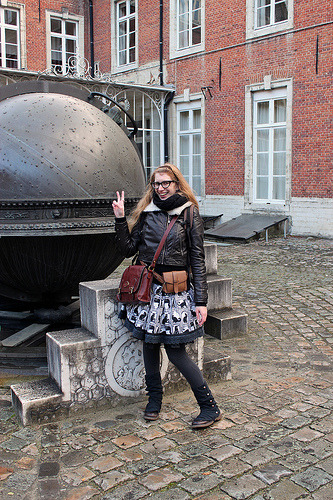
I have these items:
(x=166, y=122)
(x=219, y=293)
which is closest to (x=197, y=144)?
(x=166, y=122)

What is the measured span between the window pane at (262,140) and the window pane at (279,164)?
444 mm

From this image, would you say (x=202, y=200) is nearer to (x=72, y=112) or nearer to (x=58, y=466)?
(x=72, y=112)

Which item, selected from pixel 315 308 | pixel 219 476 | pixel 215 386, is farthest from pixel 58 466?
pixel 315 308

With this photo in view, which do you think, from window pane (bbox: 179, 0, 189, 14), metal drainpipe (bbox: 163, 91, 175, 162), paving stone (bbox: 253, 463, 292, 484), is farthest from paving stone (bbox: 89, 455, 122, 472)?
window pane (bbox: 179, 0, 189, 14)

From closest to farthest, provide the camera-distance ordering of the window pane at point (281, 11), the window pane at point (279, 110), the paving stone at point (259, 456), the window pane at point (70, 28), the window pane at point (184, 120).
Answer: the paving stone at point (259, 456) → the window pane at point (281, 11) → the window pane at point (279, 110) → the window pane at point (184, 120) → the window pane at point (70, 28)

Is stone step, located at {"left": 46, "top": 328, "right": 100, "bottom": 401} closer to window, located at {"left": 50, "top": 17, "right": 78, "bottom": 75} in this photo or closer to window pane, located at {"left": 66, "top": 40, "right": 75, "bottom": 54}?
window, located at {"left": 50, "top": 17, "right": 78, "bottom": 75}

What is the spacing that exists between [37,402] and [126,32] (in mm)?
17513

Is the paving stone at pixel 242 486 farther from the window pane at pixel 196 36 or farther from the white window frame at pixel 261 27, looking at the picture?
the window pane at pixel 196 36

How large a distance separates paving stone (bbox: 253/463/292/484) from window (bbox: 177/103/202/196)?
1362 centimetres

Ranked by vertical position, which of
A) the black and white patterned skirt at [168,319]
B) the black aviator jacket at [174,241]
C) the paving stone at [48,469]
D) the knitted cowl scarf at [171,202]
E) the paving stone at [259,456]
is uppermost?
the knitted cowl scarf at [171,202]

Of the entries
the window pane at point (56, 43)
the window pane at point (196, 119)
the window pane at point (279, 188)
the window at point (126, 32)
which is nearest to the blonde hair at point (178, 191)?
the window pane at point (279, 188)

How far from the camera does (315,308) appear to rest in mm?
Result: 6074

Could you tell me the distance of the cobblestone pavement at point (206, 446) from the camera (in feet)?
8.29

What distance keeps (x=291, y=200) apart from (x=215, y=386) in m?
Answer: 10.2
